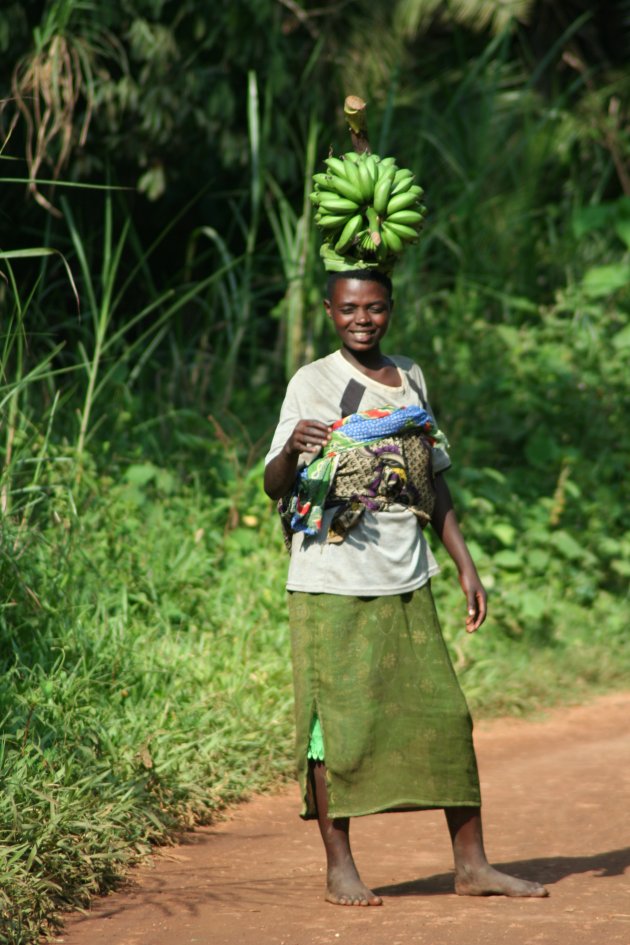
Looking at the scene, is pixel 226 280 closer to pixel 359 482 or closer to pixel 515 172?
pixel 515 172

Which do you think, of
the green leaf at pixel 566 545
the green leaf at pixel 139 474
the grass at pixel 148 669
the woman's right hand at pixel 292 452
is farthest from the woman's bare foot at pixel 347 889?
the green leaf at pixel 566 545

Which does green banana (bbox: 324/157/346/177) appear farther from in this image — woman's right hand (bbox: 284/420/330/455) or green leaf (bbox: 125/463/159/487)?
green leaf (bbox: 125/463/159/487)

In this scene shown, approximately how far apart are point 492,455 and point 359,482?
468cm

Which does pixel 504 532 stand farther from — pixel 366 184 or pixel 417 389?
pixel 366 184

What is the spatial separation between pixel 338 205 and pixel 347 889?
1748mm

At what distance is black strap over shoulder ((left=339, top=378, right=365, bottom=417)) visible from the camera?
3.58 meters

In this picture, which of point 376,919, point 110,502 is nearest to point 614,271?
point 110,502

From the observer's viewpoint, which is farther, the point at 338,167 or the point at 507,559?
the point at 507,559

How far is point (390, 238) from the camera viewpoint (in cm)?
363

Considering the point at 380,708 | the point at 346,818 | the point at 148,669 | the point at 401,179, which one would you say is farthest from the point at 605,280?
the point at 346,818

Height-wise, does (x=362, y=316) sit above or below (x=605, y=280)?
below

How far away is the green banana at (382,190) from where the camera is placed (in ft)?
11.8

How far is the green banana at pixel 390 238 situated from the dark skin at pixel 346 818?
0.11 meters

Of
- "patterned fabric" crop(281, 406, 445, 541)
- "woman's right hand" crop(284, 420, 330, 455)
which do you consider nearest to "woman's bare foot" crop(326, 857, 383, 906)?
"patterned fabric" crop(281, 406, 445, 541)
